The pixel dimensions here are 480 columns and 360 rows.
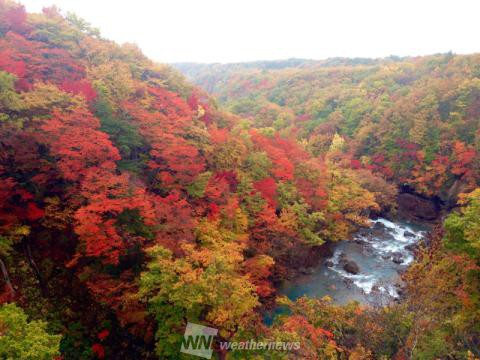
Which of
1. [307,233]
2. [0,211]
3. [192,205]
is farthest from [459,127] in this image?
[0,211]

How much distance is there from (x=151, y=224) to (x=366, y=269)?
825 inches

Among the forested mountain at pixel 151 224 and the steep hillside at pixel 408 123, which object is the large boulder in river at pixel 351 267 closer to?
the forested mountain at pixel 151 224

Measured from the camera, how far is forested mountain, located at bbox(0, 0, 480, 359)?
13.3 m

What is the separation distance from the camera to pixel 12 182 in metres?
15.6

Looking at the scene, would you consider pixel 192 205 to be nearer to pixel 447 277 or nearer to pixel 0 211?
pixel 0 211

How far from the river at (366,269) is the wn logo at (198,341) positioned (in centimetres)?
817

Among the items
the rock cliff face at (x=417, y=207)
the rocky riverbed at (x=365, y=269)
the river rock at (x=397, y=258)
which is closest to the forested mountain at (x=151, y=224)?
the rocky riverbed at (x=365, y=269)

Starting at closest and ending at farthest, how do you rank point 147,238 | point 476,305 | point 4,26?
1. point 476,305
2. point 147,238
3. point 4,26

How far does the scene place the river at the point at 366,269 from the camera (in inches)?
974

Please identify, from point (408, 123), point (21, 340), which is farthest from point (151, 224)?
point (408, 123)

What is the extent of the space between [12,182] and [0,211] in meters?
1.44

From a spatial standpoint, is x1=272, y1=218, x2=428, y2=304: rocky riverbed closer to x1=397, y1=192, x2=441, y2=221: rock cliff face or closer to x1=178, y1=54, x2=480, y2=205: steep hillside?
x1=397, y1=192, x2=441, y2=221: rock cliff face

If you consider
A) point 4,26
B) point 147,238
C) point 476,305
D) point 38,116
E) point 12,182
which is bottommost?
point 476,305

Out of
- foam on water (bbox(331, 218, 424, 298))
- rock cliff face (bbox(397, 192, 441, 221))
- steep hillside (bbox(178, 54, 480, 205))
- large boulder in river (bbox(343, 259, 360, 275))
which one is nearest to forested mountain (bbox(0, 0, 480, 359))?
large boulder in river (bbox(343, 259, 360, 275))
